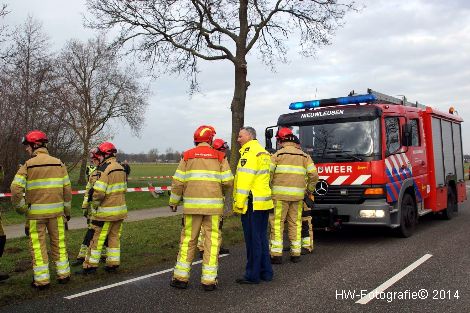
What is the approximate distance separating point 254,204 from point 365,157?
3.23 metres

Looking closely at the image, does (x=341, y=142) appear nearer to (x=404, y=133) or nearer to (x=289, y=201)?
(x=404, y=133)

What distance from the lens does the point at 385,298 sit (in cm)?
517

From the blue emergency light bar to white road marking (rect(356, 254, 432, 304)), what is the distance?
3.14 metres

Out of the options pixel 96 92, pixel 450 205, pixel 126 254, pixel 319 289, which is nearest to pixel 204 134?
pixel 319 289

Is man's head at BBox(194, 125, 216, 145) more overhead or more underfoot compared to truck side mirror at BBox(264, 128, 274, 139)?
more underfoot

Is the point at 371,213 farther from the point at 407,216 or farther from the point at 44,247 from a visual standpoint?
the point at 44,247

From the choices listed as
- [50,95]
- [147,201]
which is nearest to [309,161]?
[147,201]

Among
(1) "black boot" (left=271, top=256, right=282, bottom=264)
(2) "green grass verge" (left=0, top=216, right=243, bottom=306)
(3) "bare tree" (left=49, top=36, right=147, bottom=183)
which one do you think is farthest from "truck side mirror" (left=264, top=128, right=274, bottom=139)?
(3) "bare tree" (left=49, top=36, right=147, bottom=183)

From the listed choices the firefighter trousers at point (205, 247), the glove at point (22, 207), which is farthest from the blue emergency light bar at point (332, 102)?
the glove at point (22, 207)

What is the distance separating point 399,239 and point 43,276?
21.3ft

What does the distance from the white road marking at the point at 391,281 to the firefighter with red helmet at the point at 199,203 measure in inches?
71.3

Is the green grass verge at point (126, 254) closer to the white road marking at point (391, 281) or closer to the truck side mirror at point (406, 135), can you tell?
the white road marking at point (391, 281)

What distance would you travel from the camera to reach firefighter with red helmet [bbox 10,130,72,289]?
5.69 metres

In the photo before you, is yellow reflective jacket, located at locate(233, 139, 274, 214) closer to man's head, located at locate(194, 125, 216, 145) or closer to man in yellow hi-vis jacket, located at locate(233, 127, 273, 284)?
man in yellow hi-vis jacket, located at locate(233, 127, 273, 284)
